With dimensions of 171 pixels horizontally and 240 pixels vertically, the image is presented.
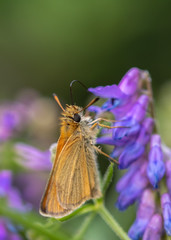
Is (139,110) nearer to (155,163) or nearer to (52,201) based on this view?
(155,163)

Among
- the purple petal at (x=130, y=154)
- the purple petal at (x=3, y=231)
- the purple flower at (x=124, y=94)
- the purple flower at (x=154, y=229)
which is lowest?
the purple flower at (x=154, y=229)

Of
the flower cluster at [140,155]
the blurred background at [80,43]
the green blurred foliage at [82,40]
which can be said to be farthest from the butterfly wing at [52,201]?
the green blurred foliage at [82,40]

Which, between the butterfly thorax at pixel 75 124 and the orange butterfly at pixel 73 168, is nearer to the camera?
the orange butterfly at pixel 73 168

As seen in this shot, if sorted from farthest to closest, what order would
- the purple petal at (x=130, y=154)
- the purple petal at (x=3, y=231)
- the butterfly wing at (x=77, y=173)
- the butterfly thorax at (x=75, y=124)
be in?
the purple petal at (x=3, y=231) < the butterfly thorax at (x=75, y=124) < the butterfly wing at (x=77, y=173) < the purple petal at (x=130, y=154)

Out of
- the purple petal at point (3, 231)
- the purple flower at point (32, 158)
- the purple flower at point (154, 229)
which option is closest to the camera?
the purple flower at point (154, 229)

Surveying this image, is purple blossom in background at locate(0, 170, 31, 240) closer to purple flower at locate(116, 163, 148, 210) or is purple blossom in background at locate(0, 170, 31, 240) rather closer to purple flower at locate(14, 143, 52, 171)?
purple flower at locate(14, 143, 52, 171)

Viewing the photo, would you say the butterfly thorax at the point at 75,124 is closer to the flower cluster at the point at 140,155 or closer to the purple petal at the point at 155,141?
the flower cluster at the point at 140,155

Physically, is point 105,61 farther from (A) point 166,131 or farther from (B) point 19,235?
(B) point 19,235

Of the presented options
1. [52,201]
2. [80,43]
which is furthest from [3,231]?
[80,43]
